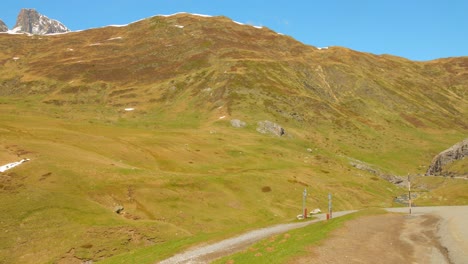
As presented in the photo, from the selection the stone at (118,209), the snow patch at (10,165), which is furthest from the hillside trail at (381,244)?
the snow patch at (10,165)

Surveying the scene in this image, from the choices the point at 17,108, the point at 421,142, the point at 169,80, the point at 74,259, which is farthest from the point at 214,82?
the point at 74,259

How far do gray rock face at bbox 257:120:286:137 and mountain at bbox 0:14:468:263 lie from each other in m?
0.43

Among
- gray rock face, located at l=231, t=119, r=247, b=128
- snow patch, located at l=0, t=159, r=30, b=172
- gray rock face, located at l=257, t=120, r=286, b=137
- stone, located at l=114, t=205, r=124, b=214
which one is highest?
gray rock face, located at l=231, t=119, r=247, b=128

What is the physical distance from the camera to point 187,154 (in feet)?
285

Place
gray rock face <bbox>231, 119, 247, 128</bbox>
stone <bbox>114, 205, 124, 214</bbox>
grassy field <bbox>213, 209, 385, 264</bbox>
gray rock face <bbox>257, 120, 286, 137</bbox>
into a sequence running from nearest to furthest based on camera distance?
grassy field <bbox>213, 209, 385, 264</bbox>, stone <bbox>114, 205, 124, 214</bbox>, gray rock face <bbox>257, 120, 286, 137</bbox>, gray rock face <bbox>231, 119, 247, 128</bbox>

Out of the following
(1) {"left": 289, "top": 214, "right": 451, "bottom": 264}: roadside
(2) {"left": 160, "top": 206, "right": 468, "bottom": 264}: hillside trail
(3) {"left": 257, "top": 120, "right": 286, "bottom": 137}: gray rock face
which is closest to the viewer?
(1) {"left": 289, "top": 214, "right": 451, "bottom": 264}: roadside

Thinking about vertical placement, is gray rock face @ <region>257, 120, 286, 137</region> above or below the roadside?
above

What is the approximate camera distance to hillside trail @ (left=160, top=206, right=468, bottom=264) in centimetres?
2572

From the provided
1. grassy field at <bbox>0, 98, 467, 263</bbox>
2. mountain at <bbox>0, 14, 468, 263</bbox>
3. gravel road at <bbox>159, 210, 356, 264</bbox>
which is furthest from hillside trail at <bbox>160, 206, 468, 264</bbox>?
mountain at <bbox>0, 14, 468, 263</bbox>

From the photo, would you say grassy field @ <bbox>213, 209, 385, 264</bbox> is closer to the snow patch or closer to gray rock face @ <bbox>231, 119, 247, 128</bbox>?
the snow patch

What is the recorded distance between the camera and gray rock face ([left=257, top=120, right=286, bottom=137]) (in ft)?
424

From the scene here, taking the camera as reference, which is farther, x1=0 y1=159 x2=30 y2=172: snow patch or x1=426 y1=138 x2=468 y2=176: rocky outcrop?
x1=426 y1=138 x2=468 y2=176: rocky outcrop

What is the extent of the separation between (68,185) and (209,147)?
166 feet

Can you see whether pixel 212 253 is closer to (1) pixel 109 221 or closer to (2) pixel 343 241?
(2) pixel 343 241
